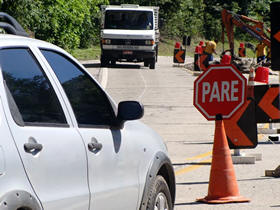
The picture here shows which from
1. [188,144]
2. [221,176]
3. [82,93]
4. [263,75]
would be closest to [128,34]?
[263,75]

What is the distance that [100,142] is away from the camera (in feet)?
17.3

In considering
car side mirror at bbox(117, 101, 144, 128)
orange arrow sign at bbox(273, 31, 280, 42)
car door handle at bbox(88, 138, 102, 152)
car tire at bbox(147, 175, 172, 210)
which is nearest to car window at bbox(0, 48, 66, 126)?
car door handle at bbox(88, 138, 102, 152)

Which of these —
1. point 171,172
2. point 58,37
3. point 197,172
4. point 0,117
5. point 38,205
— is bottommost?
point 58,37

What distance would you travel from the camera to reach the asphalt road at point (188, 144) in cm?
945

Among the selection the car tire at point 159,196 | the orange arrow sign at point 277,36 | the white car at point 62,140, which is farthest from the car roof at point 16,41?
the orange arrow sign at point 277,36

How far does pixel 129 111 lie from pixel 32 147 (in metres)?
1.41

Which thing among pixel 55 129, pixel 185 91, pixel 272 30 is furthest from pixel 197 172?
pixel 185 91

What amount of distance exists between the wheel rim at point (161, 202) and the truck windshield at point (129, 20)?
108 feet

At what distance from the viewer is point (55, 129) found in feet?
15.4

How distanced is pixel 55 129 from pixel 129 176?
116 centimetres

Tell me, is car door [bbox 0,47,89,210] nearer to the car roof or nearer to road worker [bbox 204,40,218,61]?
the car roof

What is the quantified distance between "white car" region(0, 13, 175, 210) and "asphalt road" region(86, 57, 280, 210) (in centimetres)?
302

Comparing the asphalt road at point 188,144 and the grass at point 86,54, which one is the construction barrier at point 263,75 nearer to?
the asphalt road at point 188,144

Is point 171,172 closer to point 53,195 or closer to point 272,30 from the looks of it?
point 53,195
